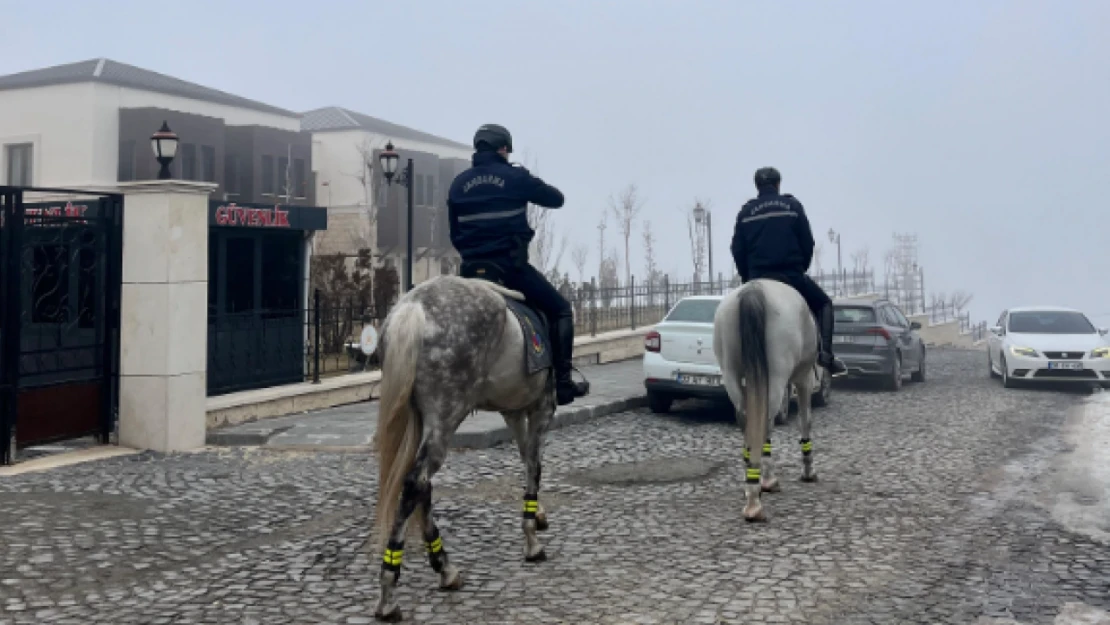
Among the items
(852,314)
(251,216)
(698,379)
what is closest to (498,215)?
(698,379)

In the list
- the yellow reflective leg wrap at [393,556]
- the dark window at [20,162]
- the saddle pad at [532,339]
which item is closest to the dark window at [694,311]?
the saddle pad at [532,339]

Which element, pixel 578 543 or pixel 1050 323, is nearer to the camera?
pixel 578 543

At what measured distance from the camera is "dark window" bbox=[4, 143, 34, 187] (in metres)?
34.4

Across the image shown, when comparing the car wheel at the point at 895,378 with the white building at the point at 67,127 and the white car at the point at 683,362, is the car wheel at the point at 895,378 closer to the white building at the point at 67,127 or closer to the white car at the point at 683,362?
the white car at the point at 683,362

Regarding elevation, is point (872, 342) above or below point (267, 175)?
below

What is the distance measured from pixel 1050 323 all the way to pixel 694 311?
898cm

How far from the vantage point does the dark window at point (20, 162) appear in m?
34.4

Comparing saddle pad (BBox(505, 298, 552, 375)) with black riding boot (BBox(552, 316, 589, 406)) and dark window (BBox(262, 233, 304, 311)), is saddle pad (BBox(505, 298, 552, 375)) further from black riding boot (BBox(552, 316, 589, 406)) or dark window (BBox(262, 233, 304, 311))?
dark window (BBox(262, 233, 304, 311))

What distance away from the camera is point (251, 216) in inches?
558

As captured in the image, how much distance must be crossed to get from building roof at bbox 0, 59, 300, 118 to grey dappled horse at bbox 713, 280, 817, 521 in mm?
32062

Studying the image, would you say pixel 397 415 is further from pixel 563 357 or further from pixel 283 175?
pixel 283 175

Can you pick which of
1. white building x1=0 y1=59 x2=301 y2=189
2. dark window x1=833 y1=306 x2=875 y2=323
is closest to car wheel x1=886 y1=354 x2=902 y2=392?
dark window x1=833 y1=306 x2=875 y2=323

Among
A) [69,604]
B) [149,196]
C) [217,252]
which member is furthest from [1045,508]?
[217,252]

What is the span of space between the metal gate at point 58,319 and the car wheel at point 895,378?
42.0 feet
